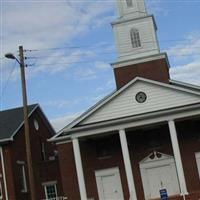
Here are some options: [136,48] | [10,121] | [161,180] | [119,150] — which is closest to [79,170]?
[119,150]

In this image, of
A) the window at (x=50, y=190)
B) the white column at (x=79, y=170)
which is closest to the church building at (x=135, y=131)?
the white column at (x=79, y=170)

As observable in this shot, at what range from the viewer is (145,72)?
126ft

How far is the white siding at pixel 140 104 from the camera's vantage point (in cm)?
3419

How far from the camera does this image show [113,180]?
38000mm

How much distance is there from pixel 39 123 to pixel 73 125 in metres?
11.8

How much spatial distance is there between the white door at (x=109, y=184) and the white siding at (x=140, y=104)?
4.79m

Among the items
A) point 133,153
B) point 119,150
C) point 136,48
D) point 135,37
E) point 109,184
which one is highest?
point 135,37

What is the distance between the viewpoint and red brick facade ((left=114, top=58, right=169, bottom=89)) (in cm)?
3819

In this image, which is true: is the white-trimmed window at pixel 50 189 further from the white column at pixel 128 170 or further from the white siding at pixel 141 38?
the white siding at pixel 141 38

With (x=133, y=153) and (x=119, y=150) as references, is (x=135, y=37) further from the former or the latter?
(x=133, y=153)

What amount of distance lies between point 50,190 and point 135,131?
30.6 ft

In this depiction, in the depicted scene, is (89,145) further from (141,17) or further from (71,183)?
(141,17)

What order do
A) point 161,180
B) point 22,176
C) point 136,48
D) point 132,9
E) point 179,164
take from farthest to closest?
1. point 22,176
2. point 132,9
3. point 136,48
4. point 161,180
5. point 179,164

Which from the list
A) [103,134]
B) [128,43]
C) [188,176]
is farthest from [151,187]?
[128,43]
